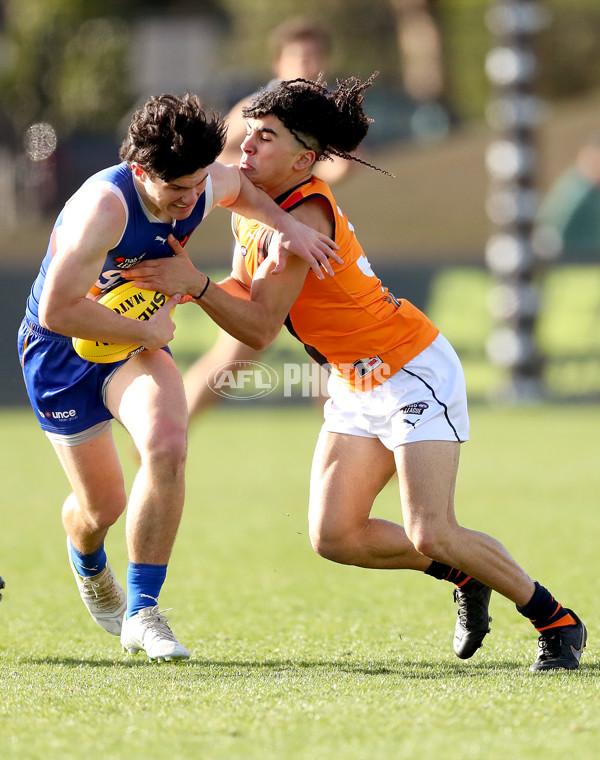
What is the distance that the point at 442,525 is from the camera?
4262 mm

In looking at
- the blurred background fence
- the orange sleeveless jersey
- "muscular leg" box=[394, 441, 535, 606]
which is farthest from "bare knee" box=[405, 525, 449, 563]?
the blurred background fence

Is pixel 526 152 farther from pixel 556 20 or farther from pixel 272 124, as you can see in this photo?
pixel 556 20

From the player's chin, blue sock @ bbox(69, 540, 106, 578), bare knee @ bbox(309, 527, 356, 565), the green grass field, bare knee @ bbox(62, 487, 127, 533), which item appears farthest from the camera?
blue sock @ bbox(69, 540, 106, 578)

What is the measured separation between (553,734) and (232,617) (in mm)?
2235

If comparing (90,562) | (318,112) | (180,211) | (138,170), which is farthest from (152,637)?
(318,112)

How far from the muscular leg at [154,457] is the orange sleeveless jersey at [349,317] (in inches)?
22.1

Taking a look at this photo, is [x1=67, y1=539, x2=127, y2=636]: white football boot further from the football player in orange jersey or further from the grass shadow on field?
the football player in orange jersey

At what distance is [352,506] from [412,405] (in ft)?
1.39

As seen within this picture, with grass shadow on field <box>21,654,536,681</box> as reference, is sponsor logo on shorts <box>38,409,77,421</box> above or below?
above

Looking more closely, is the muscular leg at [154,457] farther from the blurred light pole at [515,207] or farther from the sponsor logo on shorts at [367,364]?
the blurred light pole at [515,207]

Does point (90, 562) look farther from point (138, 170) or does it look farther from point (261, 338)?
point (138, 170)

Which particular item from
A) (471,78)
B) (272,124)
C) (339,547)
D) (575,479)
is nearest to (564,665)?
(339,547)

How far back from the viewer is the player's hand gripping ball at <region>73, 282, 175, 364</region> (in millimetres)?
4449

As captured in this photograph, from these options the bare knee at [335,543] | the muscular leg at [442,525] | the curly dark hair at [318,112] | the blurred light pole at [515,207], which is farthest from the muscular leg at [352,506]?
the blurred light pole at [515,207]
